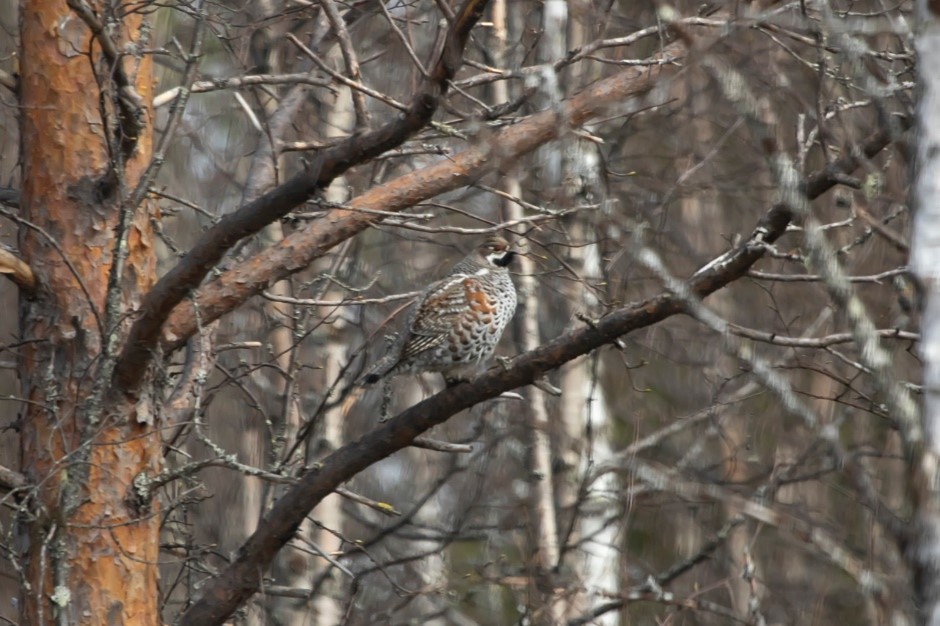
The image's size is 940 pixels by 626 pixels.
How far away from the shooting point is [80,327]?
538cm

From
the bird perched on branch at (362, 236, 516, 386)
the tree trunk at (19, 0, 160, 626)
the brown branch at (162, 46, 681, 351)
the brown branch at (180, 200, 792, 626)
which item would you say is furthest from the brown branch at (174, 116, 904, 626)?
the bird perched on branch at (362, 236, 516, 386)

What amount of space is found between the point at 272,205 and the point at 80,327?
48.1 inches

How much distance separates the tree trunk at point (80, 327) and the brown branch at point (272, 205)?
0.13m

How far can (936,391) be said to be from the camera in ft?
8.54

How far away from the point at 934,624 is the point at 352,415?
348 inches

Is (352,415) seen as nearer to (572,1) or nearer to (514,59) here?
(514,59)

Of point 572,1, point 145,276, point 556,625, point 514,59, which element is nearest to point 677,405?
point 514,59

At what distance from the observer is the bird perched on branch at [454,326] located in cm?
698

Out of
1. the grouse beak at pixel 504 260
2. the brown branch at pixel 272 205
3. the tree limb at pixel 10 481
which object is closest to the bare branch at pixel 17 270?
the brown branch at pixel 272 205

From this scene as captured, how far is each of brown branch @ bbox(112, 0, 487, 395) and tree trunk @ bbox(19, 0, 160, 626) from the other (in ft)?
0.44

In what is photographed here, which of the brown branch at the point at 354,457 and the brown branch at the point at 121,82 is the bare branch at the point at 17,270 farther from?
the brown branch at the point at 354,457

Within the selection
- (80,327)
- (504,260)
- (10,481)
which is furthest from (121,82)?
(504,260)

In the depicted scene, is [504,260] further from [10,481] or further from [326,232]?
[10,481]

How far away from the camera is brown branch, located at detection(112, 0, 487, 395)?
172 inches
